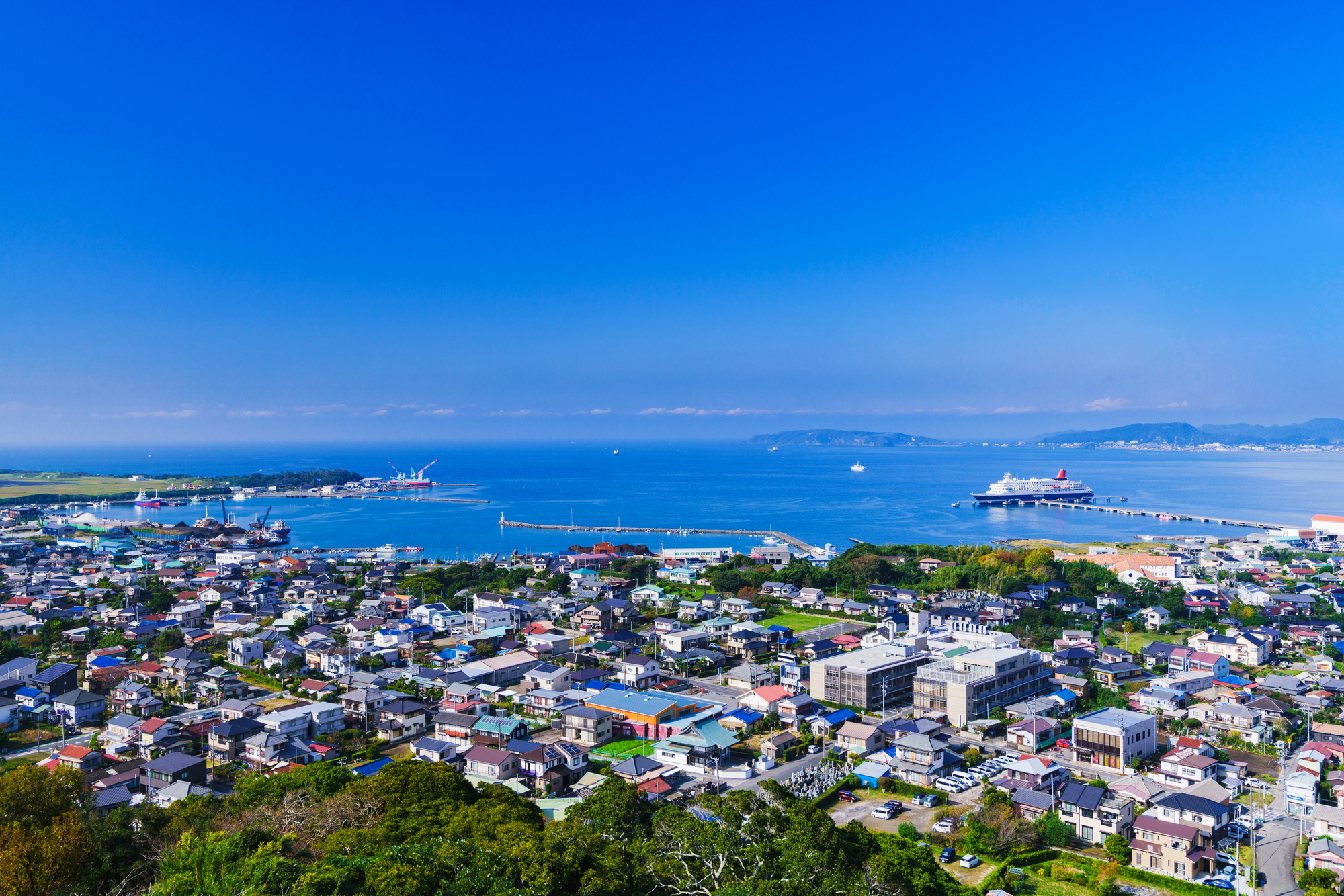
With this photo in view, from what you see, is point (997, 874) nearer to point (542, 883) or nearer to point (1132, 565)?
point (542, 883)

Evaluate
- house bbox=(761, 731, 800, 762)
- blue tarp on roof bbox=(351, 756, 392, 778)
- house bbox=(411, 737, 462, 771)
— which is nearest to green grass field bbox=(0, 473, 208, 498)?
blue tarp on roof bbox=(351, 756, 392, 778)

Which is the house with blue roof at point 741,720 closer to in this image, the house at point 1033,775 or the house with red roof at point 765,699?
the house with red roof at point 765,699

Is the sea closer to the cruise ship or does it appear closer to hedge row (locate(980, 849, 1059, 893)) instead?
the cruise ship

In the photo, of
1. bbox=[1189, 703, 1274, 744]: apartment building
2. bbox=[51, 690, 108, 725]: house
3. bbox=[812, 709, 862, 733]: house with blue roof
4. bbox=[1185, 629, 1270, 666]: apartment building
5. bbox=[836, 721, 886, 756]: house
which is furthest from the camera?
bbox=[1185, 629, 1270, 666]: apartment building

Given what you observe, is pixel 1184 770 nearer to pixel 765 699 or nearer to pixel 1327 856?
pixel 1327 856

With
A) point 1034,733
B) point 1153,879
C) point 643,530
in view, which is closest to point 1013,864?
point 1153,879
